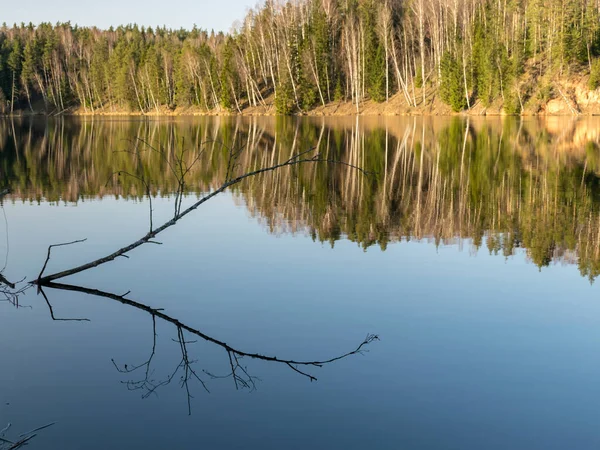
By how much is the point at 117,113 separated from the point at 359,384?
104306 mm

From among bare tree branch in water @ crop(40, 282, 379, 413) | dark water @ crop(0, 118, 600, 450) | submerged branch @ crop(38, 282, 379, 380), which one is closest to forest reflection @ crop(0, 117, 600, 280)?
dark water @ crop(0, 118, 600, 450)

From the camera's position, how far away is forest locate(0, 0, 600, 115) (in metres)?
66.1

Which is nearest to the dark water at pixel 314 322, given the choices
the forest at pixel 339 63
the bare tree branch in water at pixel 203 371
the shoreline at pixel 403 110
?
the bare tree branch in water at pixel 203 371

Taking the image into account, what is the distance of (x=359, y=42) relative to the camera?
78812 mm

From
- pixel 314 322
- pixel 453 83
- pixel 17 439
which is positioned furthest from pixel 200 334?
pixel 453 83

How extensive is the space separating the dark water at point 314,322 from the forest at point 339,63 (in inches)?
2040

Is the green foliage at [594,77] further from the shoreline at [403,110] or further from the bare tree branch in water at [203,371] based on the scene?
the bare tree branch in water at [203,371]

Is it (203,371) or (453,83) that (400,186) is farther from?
(453,83)

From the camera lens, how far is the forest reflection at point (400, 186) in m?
13.4

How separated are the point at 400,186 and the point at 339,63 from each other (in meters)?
66.4

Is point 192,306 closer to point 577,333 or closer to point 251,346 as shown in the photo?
point 251,346

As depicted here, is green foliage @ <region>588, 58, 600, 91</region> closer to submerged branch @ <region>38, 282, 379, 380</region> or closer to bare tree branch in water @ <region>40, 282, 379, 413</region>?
submerged branch @ <region>38, 282, 379, 380</region>

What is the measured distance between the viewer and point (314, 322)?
8.32 m

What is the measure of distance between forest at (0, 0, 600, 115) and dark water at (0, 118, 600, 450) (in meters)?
51.8
